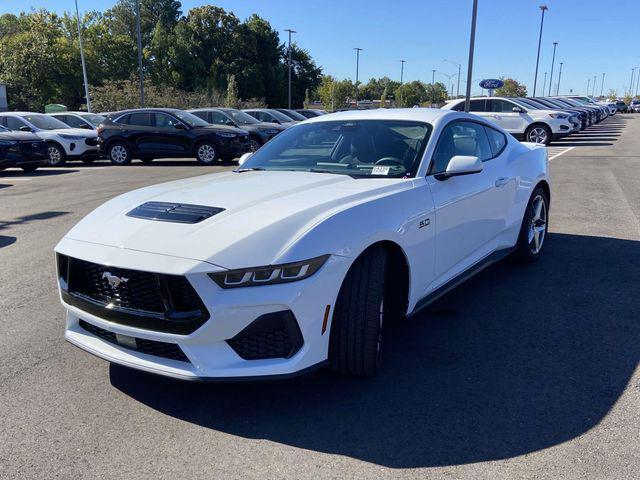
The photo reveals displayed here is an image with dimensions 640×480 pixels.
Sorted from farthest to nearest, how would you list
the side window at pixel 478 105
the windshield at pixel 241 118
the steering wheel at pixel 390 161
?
the side window at pixel 478 105, the windshield at pixel 241 118, the steering wheel at pixel 390 161

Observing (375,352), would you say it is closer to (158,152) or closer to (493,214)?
(493,214)

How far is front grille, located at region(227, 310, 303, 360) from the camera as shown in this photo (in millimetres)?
2693

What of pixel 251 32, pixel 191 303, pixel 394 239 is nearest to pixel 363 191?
pixel 394 239

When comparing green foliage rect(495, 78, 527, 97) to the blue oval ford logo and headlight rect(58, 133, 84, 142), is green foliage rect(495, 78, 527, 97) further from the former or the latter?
headlight rect(58, 133, 84, 142)

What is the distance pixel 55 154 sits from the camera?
16750 mm

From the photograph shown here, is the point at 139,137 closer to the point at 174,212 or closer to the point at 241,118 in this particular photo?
the point at 241,118

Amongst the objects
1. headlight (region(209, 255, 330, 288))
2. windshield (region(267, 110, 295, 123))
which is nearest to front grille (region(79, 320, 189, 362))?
headlight (region(209, 255, 330, 288))

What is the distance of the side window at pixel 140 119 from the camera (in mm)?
17078

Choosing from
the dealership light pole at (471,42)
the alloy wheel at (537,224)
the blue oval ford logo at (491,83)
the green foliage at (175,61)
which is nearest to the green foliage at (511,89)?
the green foliage at (175,61)

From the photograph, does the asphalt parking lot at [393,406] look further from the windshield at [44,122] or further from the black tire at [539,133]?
the black tire at [539,133]

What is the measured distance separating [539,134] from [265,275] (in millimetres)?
20745

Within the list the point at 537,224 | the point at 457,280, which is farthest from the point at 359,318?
the point at 537,224

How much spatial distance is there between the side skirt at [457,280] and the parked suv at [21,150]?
1337 cm

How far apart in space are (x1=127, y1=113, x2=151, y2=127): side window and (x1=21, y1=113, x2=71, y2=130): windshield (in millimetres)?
2442
